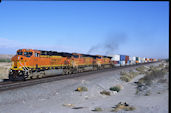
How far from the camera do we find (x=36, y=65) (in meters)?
19.4

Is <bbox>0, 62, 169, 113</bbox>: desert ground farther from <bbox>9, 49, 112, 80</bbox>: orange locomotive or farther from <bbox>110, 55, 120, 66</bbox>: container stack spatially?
<bbox>110, 55, 120, 66</bbox>: container stack

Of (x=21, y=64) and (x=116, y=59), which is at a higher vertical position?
(x=116, y=59)

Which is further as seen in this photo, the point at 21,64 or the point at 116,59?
the point at 116,59

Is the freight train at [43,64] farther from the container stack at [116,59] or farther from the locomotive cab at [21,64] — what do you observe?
the container stack at [116,59]

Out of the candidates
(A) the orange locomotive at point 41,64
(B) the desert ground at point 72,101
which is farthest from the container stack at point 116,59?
(B) the desert ground at point 72,101

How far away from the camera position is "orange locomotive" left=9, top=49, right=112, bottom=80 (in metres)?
18.0

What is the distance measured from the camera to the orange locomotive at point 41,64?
1803cm

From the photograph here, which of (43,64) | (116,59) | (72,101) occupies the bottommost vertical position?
(72,101)

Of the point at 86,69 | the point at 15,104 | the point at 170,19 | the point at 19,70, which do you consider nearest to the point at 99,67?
the point at 86,69

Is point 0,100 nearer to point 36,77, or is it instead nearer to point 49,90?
point 49,90

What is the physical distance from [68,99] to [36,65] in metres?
8.55

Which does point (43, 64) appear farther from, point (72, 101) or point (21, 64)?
point (72, 101)

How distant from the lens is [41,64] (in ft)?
66.4

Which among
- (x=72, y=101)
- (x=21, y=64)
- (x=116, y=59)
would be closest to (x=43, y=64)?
(x=21, y=64)
